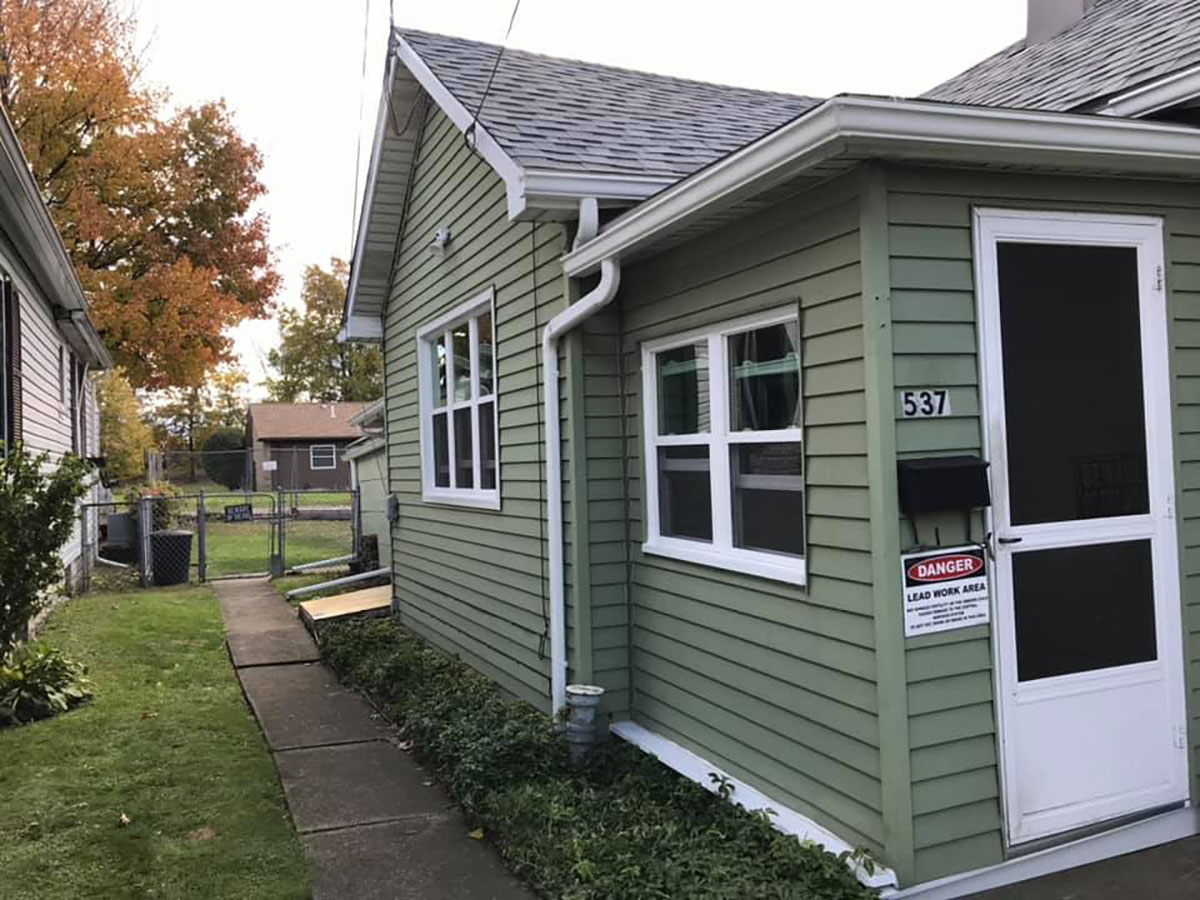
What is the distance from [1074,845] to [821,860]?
989 mm

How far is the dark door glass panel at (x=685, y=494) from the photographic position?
4656mm

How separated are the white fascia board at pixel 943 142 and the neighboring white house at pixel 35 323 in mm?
4497

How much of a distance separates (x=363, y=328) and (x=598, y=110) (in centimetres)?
438

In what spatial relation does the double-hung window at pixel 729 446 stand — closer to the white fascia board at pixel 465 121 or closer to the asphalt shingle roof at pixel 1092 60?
the white fascia board at pixel 465 121

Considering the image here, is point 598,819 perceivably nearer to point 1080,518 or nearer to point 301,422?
point 1080,518

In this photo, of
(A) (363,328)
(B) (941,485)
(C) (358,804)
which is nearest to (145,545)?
(A) (363,328)

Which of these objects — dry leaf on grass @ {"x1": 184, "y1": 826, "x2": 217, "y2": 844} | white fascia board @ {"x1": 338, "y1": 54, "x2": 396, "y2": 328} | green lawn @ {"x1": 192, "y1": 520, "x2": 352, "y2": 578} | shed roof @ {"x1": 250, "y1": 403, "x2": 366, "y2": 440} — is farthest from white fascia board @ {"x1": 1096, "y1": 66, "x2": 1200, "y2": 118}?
shed roof @ {"x1": 250, "y1": 403, "x2": 366, "y2": 440}

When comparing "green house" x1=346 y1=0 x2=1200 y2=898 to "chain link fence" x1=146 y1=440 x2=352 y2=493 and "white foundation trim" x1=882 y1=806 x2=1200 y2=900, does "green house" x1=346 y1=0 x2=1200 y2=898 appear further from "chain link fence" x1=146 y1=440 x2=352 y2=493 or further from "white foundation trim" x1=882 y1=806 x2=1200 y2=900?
"chain link fence" x1=146 y1=440 x2=352 y2=493

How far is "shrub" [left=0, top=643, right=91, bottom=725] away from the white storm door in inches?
239

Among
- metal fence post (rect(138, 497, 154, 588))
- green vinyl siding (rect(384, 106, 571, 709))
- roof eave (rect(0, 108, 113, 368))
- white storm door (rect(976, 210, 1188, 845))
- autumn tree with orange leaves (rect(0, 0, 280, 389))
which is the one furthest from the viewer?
autumn tree with orange leaves (rect(0, 0, 280, 389))

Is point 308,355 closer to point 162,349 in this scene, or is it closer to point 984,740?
→ point 162,349

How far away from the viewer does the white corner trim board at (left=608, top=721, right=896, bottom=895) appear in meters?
3.29

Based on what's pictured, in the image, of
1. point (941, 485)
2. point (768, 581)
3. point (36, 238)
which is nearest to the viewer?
point (941, 485)

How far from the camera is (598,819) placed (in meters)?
4.12
